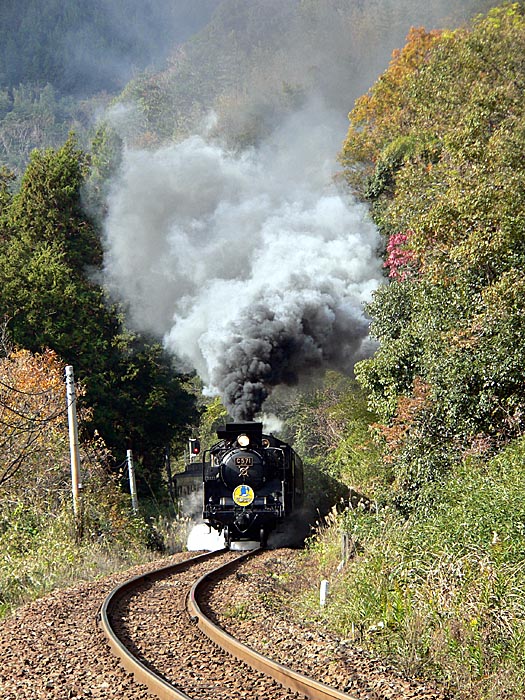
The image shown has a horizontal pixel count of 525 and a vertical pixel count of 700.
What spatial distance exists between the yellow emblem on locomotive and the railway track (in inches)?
173

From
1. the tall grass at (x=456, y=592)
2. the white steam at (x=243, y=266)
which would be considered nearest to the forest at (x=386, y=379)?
the tall grass at (x=456, y=592)

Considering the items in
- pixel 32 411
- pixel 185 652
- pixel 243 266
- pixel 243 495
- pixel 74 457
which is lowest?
pixel 185 652

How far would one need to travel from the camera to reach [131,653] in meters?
8.15

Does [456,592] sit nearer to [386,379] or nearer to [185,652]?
[185,652]

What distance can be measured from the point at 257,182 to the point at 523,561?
32.9 metres

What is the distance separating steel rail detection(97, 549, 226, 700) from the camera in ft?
22.4

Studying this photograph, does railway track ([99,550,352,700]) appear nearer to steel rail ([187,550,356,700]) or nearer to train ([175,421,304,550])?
steel rail ([187,550,356,700])

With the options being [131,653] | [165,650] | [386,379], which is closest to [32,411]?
[386,379]

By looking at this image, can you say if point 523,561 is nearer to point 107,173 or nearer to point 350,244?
point 350,244

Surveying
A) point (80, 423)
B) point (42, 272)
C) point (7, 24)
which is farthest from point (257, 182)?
point (7, 24)

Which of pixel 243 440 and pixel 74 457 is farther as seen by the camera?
pixel 243 440

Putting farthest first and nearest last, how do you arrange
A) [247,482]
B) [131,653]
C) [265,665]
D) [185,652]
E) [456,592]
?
1. [247,482]
2. [185,652]
3. [131,653]
4. [456,592]
5. [265,665]

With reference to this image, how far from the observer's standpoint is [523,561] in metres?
7.60

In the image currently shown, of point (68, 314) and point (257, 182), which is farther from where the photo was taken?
point (257, 182)
